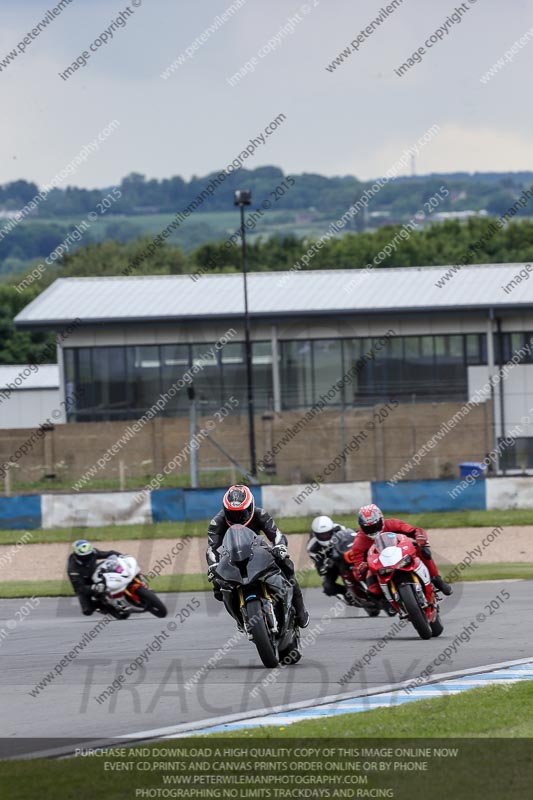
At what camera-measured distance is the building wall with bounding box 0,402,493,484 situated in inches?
1465

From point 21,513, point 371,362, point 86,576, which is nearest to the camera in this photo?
point 86,576

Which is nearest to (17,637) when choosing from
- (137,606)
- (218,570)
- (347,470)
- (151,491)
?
(137,606)

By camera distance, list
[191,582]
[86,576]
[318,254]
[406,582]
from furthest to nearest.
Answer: [318,254] → [191,582] → [86,576] → [406,582]

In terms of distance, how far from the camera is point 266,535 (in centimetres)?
1145

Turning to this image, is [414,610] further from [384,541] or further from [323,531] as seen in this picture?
[323,531]

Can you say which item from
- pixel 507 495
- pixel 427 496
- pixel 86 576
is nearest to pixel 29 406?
pixel 427 496

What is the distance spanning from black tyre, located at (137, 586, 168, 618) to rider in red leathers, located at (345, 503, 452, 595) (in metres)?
3.79

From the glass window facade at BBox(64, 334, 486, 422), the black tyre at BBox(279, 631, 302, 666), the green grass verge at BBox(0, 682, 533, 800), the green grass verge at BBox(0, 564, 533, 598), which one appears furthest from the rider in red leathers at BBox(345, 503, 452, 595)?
the glass window facade at BBox(64, 334, 486, 422)

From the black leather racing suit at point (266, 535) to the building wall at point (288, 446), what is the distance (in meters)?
24.2

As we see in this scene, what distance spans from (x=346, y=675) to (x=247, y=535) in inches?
54.1

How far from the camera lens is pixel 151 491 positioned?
103ft

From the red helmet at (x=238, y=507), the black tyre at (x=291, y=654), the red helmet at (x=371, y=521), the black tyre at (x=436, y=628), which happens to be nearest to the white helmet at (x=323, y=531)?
the red helmet at (x=371, y=521)

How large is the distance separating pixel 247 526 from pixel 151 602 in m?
5.84

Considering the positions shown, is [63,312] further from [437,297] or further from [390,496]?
[390,496]
